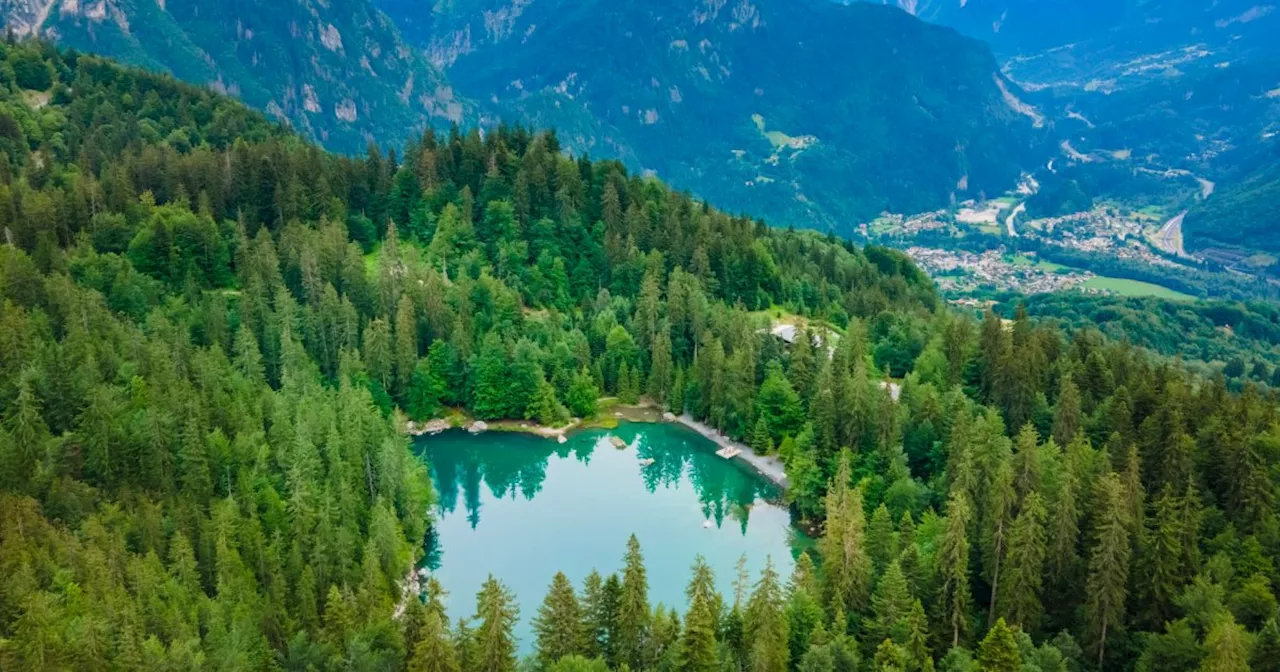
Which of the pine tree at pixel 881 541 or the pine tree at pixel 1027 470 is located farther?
the pine tree at pixel 1027 470

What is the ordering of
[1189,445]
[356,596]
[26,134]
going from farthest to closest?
[26,134]
[1189,445]
[356,596]

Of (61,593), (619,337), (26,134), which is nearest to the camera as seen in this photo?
(61,593)

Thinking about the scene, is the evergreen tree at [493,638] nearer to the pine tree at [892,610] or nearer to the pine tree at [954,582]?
the pine tree at [892,610]

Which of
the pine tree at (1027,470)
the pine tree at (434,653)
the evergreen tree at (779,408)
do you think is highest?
the evergreen tree at (779,408)

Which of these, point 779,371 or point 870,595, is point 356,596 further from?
point 779,371

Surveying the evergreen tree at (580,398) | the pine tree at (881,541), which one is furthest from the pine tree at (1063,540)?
the evergreen tree at (580,398)

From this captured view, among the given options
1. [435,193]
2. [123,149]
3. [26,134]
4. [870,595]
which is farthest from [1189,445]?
[26,134]

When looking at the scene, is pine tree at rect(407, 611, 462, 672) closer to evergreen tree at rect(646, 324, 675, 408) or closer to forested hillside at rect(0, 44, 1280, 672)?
forested hillside at rect(0, 44, 1280, 672)
